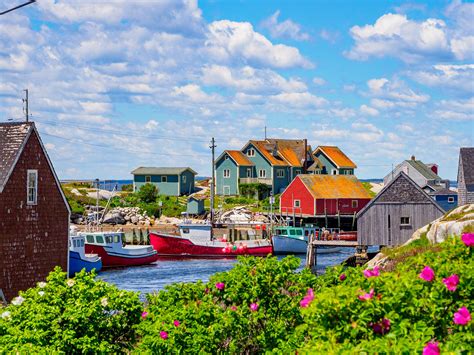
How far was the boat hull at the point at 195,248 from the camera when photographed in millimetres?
75500

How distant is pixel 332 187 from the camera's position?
88.6 m

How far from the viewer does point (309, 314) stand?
10383 millimetres

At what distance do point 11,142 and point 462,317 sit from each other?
Answer: 2584cm

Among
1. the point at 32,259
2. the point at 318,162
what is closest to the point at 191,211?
the point at 318,162

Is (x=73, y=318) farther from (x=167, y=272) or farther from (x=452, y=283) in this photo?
(x=167, y=272)

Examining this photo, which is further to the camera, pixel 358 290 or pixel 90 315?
pixel 90 315

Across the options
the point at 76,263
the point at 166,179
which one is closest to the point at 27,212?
the point at 76,263

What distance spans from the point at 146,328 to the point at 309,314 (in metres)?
3.92

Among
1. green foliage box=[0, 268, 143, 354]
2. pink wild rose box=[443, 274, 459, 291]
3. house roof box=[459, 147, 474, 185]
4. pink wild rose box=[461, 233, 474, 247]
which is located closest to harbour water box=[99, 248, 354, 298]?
house roof box=[459, 147, 474, 185]

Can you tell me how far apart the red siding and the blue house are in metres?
15.8

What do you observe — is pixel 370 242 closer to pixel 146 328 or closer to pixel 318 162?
pixel 146 328

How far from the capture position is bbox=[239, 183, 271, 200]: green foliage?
344ft

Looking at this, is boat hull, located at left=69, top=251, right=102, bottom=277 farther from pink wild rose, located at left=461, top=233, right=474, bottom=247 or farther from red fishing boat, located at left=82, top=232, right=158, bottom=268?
pink wild rose, located at left=461, top=233, right=474, bottom=247

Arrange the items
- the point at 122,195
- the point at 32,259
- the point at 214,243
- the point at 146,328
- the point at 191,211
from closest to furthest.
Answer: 1. the point at 146,328
2. the point at 32,259
3. the point at 214,243
4. the point at 191,211
5. the point at 122,195
